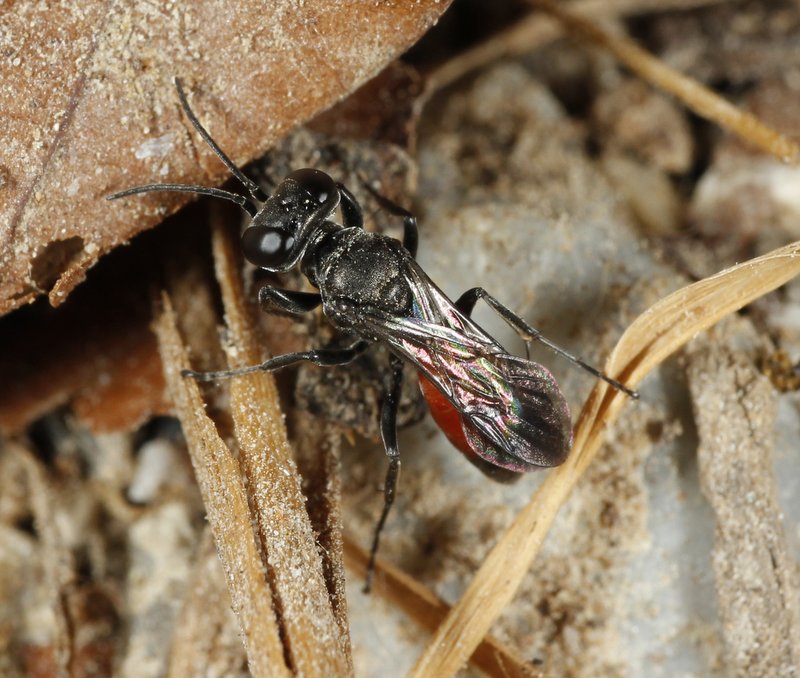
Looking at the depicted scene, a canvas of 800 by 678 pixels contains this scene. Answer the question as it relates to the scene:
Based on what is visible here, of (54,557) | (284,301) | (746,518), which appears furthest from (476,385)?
(54,557)

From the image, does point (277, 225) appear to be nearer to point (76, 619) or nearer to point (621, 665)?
point (76, 619)

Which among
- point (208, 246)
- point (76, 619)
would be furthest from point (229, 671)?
point (208, 246)

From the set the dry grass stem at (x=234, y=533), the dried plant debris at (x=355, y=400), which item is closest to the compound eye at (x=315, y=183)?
the dried plant debris at (x=355, y=400)

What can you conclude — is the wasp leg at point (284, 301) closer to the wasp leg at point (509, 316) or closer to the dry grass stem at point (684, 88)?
the wasp leg at point (509, 316)

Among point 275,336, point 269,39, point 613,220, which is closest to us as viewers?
point 269,39

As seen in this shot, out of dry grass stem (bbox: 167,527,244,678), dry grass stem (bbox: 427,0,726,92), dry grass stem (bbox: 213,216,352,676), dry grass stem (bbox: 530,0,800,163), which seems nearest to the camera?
dry grass stem (bbox: 213,216,352,676)

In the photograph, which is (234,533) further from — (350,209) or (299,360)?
(350,209)

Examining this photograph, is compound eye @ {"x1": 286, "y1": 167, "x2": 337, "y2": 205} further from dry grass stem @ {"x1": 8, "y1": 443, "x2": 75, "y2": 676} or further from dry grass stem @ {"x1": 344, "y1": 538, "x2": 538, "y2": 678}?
dry grass stem @ {"x1": 8, "y1": 443, "x2": 75, "y2": 676}

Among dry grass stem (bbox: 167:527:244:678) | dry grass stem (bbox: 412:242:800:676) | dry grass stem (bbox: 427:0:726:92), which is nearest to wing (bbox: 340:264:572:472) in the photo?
dry grass stem (bbox: 412:242:800:676)
